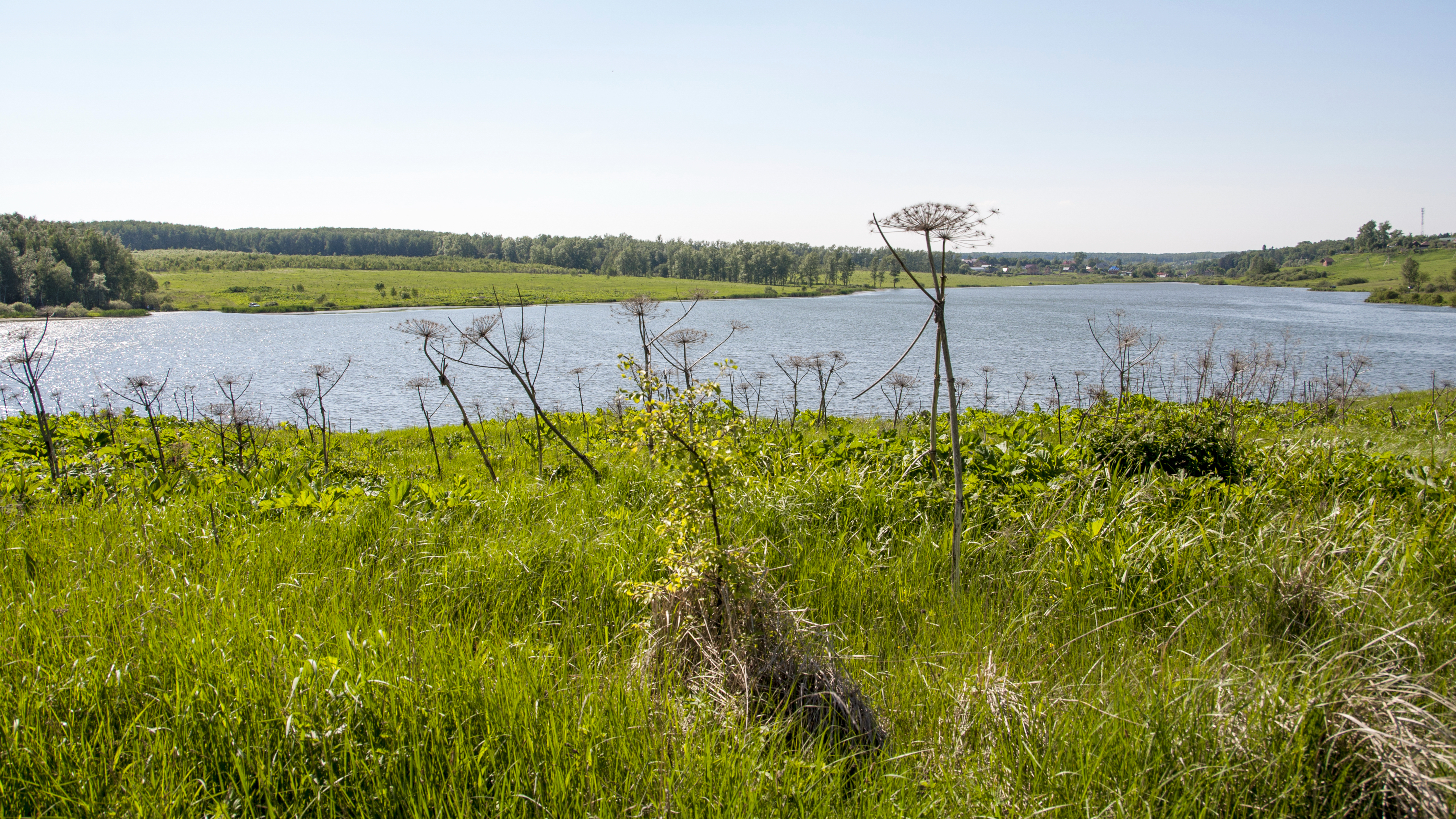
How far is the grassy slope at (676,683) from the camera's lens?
2268 millimetres

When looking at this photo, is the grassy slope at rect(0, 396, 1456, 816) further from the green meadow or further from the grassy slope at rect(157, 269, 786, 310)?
the green meadow

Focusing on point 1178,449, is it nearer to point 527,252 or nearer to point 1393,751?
point 1393,751

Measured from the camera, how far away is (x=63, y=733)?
249cm

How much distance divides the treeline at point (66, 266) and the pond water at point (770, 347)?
5031 millimetres

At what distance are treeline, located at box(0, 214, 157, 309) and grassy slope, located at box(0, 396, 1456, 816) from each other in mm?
75366

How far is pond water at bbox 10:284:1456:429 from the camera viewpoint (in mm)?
22547

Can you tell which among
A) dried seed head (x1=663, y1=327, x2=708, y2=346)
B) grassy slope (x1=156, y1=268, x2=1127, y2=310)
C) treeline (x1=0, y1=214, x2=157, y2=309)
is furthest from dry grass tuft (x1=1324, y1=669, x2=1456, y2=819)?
treeline (x1=0, y1=214, x2=157, y2=309)

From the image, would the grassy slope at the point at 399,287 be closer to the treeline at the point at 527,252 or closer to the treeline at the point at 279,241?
the treeline at the point at 527,252

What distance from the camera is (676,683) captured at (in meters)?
2.95

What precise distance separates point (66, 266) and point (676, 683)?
3340 inches

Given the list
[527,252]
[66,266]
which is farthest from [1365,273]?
[66,266]

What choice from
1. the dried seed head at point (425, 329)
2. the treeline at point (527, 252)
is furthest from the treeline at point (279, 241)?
the dried seed head at point (425, 329)

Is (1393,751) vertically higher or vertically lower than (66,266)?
lower

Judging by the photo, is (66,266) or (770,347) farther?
(66,266)
